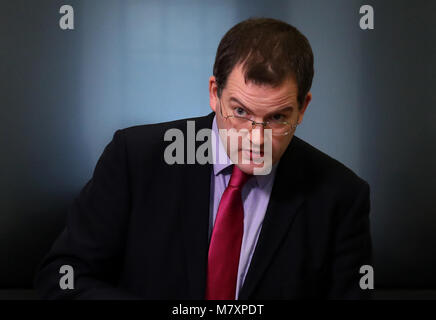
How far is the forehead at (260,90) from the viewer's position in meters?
1.03

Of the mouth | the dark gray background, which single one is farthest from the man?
the dark gray background

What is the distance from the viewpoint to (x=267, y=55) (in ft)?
3.38

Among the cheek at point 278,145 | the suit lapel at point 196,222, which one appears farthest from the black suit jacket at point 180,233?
the cheek at point 278,145

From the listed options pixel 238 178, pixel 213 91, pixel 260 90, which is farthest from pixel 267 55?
pixel 238 178

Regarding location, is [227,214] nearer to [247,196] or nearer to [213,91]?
[247,196]

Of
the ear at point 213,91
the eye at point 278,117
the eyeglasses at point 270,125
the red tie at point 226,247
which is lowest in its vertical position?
the red tie at point 226,247

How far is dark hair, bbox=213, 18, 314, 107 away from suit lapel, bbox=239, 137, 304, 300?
19 centimetres

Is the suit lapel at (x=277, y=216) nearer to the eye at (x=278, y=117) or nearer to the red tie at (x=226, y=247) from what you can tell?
the red tie at (x=226, y=247)

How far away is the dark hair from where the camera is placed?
1027mm
